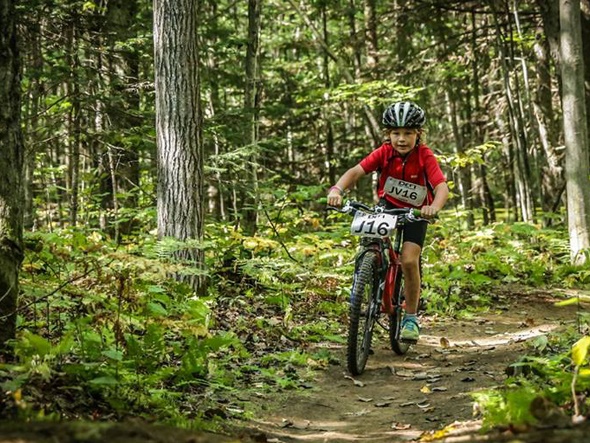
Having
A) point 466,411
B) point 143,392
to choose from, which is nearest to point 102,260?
point 143,392

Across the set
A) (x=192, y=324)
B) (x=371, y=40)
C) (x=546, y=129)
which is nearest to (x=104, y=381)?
(x=192, y=324)

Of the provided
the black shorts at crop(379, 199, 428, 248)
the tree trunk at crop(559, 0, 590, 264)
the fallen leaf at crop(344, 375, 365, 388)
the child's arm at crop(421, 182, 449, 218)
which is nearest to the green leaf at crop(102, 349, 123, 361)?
the fallen leaf at crop(344, 375, 365, 388)

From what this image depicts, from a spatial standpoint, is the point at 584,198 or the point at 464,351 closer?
the point at 464,351

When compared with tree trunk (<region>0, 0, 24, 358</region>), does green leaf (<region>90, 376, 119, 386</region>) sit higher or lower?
lower

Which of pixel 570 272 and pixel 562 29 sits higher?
pixel 562 29

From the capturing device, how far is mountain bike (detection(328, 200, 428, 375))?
5.95 m

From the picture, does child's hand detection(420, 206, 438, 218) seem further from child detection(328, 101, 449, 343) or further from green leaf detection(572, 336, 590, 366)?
green leaf detection(572, 336, 590, 366)

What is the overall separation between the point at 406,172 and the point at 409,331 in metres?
1.69

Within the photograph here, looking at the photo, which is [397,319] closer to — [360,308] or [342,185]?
[360,308]

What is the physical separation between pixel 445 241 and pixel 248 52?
556 cm

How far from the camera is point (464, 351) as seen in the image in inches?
279

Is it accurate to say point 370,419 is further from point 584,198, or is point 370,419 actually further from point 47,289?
point 584,198

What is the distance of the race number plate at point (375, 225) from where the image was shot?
602 centimetres

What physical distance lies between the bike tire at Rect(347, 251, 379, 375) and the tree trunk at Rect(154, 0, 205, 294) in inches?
95.5
